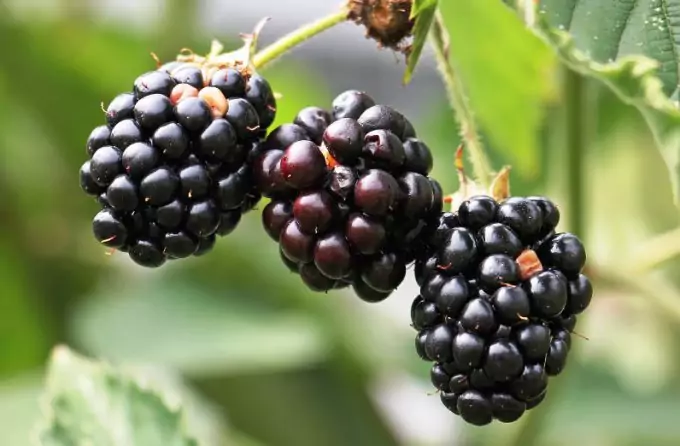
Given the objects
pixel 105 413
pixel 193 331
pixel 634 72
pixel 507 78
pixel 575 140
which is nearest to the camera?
pixel 634 72

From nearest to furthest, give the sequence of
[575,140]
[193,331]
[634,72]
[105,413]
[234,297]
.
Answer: [634,72] < [105,413] < [575,140] < [193,331] < [234,297]

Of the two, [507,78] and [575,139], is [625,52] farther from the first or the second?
[507,78]

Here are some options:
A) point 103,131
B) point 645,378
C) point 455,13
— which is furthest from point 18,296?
point 645,378

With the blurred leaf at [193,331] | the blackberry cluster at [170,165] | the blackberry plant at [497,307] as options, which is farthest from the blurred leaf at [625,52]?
the blurred leaf at [193,331]

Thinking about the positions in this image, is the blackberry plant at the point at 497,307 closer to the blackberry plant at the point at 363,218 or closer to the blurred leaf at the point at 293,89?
the blackberry plant at the point at 363,218

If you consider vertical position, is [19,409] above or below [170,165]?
below

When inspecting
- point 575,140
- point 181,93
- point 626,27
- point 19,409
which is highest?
point 181,93

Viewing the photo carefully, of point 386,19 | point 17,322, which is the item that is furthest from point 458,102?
point 17,322
